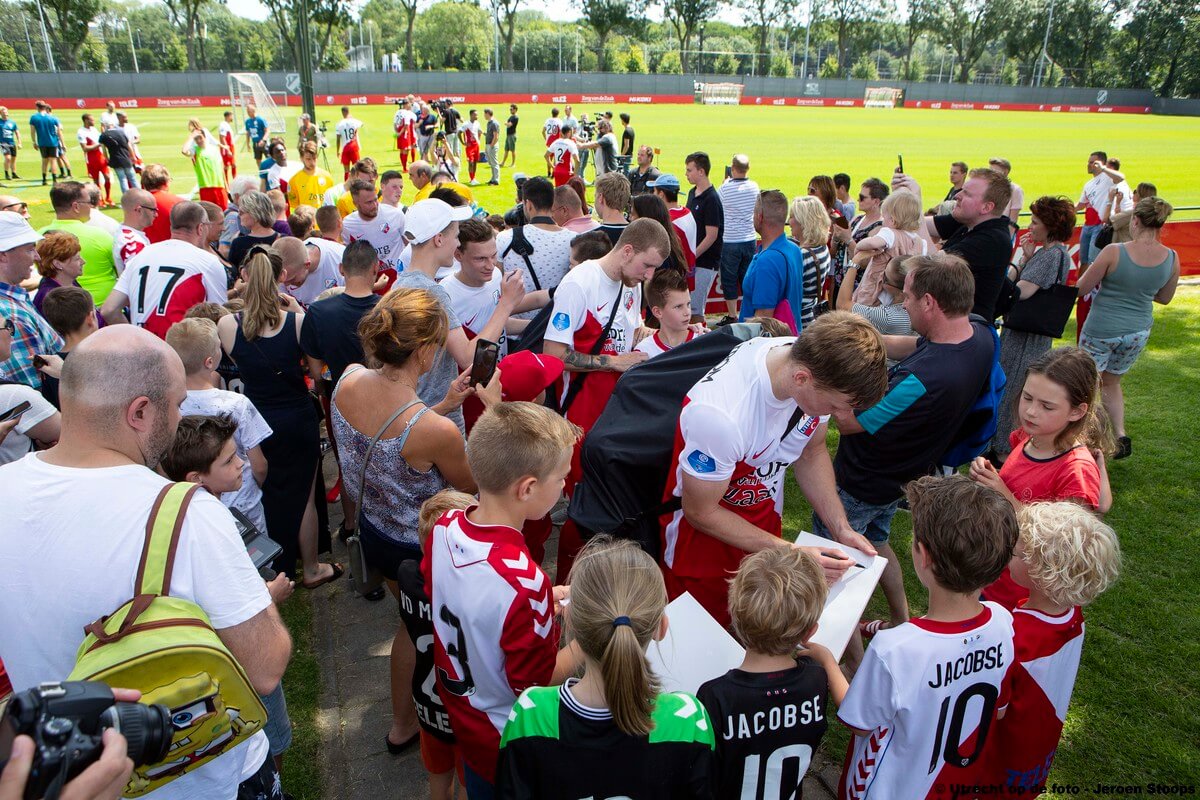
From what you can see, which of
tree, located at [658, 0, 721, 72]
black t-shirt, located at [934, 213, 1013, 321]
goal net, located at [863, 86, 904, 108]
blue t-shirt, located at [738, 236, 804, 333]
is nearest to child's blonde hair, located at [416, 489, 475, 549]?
blue t-shirt, located at [738, 236, 804, 333]

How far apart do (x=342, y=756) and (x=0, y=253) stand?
373cm

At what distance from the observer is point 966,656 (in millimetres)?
2307

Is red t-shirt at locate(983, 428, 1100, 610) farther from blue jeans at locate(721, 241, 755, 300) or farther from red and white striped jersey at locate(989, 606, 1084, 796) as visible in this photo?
blue jeans at locate(721, 241, 755, 300)

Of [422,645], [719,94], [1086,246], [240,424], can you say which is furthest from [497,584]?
[719,94]

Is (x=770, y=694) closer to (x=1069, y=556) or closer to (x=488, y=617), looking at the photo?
(x=488, y=617)

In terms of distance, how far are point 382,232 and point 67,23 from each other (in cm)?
7709

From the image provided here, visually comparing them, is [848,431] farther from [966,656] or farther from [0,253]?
[0,253]

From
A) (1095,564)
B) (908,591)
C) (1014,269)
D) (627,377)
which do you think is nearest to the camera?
(1095,564)

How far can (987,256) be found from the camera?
19.0 feet

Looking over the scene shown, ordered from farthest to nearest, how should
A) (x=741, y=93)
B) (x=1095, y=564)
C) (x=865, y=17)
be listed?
(x=865, y=17), (x=741, y=93), (x=1095, y=564)

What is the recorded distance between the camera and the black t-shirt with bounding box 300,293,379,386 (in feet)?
14.3

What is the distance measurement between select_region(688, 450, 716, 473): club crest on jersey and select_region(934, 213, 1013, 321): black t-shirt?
400cm

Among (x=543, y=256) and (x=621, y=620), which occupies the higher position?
(x=543, y=256)

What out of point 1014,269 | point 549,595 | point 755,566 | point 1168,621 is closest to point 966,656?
point 755,566
